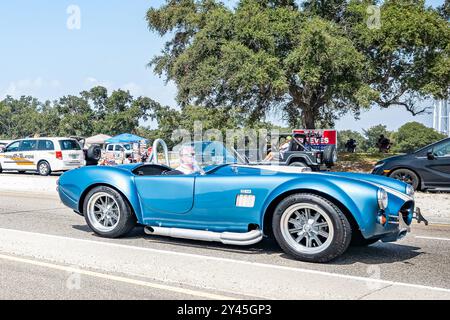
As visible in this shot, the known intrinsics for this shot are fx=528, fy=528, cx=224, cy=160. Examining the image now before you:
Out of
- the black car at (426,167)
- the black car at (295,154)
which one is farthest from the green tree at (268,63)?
the black car at (426,167)

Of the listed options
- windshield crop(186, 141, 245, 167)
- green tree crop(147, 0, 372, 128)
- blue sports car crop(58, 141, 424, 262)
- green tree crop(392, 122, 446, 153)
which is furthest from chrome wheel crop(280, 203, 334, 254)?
green tree crop(392, 122, 446, 153)

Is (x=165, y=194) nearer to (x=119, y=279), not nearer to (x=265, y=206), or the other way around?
(x=265, y=206)

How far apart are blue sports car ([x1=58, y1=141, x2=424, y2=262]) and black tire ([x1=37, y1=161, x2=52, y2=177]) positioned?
684 inches

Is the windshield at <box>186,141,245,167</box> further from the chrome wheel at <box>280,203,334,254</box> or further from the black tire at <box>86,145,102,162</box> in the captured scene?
the black tire at <box>86,145,102,162</box>

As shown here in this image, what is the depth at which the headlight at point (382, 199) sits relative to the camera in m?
5.50

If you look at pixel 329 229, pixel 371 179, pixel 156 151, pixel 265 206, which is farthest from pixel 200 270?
pixel 156 151

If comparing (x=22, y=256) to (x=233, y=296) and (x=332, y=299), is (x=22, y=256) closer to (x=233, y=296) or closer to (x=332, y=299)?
(x=233, y=296)

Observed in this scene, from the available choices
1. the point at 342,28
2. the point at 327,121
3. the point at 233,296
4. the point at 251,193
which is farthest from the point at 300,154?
the point at 233,296

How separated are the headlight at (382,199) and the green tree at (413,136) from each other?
296 ft

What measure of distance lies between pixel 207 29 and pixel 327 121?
10.1 meters

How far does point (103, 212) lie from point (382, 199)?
3.81 metres

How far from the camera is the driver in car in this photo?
7.07 metres

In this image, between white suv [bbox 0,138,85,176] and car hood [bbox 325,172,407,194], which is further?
white suv [bbox 0,138,85,176]

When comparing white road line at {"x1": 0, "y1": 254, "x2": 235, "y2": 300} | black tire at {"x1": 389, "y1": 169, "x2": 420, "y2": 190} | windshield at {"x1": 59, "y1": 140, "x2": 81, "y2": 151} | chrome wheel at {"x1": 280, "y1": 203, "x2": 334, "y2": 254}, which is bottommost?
white road line at {"x1": 0, "y1": 254, "x2": 235, "y2": 300}
